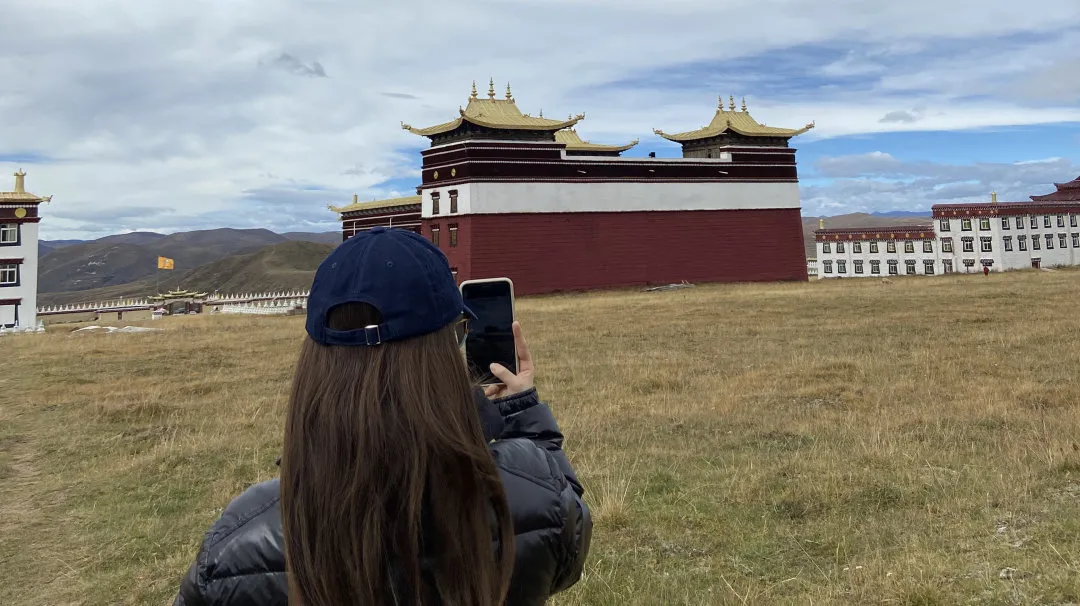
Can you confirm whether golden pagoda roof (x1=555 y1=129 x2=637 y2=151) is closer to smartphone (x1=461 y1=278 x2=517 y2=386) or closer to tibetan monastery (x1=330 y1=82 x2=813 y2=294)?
tibetan monastery (x1=330 y1=82 x2=813 y2=294)

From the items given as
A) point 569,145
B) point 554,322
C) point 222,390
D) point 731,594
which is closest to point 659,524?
point 731,594

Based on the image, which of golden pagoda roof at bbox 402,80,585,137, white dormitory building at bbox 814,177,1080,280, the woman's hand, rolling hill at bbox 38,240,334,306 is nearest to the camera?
the woman's hand

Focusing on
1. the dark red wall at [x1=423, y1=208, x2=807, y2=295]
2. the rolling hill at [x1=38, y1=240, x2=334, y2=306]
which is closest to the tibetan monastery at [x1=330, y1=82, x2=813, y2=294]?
the dark red wall at [x1=423, y1=208, x2=807, y2=295]

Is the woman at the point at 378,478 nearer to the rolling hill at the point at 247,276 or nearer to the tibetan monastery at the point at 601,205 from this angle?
the tibetan monastery at the point at 601,205

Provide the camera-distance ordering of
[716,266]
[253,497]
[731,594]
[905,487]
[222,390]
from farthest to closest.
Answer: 1. [716,266]
2. [222,390]
3. [905,487]
4. [731,594]
5. [253,497]

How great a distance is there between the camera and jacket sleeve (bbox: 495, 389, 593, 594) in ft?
5.01

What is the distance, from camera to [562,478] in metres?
1.54

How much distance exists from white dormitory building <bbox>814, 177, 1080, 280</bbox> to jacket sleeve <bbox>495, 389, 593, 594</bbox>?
54395 millimetres

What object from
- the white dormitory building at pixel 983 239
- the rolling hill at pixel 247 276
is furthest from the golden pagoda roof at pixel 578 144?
the rolling hill at pixel 247 276

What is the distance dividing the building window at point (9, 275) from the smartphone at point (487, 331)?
41.9 m

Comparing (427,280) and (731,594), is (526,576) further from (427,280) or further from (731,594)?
(731,594)

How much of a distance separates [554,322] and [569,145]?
80.0 feet

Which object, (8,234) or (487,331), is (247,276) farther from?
(487,331)

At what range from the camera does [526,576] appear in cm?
152
